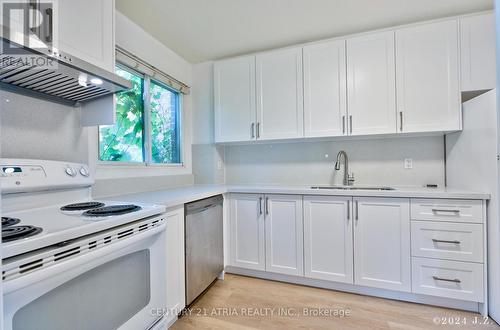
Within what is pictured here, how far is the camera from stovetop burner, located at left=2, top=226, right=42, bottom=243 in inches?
28.2

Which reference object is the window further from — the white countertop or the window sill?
the white countertop

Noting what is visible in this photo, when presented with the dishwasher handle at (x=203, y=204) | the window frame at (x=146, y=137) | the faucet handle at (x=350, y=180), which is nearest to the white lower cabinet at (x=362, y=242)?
the dishwasher handle at (x=203, y=204)

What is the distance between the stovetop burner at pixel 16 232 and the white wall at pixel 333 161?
84.9 inches

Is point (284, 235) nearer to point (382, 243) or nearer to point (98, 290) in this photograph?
point (382, 243)

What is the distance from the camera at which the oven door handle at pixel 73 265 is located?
652 millimetres

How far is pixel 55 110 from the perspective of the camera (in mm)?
1367

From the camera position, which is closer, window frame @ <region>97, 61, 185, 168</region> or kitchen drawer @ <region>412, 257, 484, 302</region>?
kitchen drawer @ <region>412, 257, 484, 302</region>

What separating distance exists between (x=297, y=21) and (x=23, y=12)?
178cm

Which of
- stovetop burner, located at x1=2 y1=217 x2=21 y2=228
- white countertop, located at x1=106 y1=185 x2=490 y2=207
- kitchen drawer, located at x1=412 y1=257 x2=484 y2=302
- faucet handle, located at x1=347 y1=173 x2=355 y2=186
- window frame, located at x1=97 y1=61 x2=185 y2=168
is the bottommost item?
kitchen drawer, located at x1=412 y1=257 x2=484 y2=302

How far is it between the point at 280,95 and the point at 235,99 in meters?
0.48

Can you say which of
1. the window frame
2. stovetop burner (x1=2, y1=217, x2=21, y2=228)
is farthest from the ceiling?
stovetop burner (x1=2, y1=217, x2=21, y2=228)

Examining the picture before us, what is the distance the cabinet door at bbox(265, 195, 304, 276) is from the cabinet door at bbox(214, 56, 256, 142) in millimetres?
758

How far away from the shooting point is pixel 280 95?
7.84ft

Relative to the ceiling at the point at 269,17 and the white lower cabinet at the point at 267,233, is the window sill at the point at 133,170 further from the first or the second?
the ceiling at the point at 269,17
